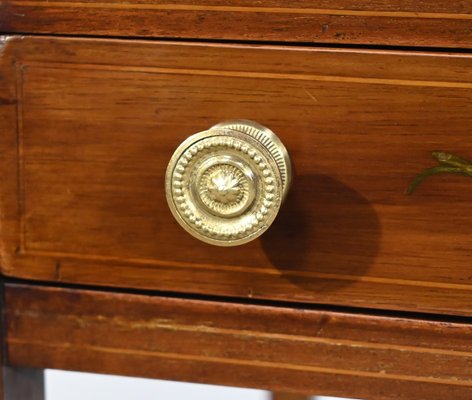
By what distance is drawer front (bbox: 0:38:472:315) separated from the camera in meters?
0.46

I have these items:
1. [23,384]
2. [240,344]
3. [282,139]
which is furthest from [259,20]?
[23,384]

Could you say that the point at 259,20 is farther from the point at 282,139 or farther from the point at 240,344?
the point at 240,344

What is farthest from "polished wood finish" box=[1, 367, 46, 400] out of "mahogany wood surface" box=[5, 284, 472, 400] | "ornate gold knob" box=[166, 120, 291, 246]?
"ornate gold knob" box=[166, 120, 291, 246]

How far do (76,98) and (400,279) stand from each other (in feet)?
0.72

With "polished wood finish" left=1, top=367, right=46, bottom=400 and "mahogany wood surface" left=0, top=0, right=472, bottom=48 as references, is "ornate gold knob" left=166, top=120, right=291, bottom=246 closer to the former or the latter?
"mahogany wood surface" left=0, top=0, right=472, bottom=48

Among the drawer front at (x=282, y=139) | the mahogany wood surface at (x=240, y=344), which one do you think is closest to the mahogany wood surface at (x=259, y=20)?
the drawer front at (x=282, y=139)

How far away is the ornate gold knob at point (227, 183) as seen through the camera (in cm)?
44

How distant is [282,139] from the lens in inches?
18.8

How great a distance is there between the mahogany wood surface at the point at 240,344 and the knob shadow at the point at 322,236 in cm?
3

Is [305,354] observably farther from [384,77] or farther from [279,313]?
[384,77]

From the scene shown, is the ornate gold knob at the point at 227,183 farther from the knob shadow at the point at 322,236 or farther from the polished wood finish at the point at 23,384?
the polished wood finish at the point at 23,384

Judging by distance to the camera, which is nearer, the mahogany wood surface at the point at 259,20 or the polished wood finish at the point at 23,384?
the mahogany wood surface at the point at 259,20

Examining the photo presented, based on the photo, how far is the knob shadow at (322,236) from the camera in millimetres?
480

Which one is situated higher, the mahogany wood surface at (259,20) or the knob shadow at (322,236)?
the mahogany wood surface at (259,20)
